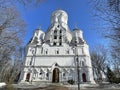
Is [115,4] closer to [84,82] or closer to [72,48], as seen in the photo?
[84,82]

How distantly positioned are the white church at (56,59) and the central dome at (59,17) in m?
5.59

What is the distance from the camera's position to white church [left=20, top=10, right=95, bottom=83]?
1319 inches

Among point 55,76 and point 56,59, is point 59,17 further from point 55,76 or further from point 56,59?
point 55,76

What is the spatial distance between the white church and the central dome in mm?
5588

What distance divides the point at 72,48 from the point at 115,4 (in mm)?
33205

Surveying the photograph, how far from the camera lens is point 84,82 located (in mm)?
32031

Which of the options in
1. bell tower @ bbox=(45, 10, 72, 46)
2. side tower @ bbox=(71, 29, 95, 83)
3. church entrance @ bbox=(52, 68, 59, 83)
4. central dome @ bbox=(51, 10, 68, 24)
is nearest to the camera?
side tower @ bbox=(71, 29, 95, 83)

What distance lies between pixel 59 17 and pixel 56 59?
18578mm

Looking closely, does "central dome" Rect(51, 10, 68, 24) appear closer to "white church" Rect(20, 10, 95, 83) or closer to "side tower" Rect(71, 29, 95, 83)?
"white church" Rect(20, 10, 95, 83)

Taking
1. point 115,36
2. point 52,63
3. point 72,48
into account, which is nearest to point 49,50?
point 52,63

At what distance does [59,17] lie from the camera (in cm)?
4778

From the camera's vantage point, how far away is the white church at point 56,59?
33.5 m

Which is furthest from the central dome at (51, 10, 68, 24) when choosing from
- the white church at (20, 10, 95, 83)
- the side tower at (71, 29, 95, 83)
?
the side tower at (71, 29, 95, 83)

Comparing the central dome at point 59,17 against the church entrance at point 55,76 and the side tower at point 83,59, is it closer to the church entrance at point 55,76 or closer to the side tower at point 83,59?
the side tower at point 83,59
